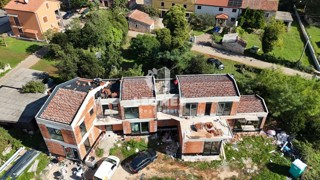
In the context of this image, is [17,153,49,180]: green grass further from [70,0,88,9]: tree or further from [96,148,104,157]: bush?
[70,0,88,9]: tree

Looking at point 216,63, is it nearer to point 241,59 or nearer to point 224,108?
point 241,59

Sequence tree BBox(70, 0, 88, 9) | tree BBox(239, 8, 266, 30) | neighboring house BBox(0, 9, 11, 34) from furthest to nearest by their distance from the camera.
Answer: tree BBox(70, 0, 88, 9) < tree BBox(239, 8, 266, 30) < neighboring house BBox(0, 9, 11, 34)

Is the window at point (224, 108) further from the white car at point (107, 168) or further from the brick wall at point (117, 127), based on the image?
the white car at point (107, 168)

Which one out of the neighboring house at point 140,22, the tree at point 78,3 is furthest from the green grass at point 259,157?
the tree at point 78,3

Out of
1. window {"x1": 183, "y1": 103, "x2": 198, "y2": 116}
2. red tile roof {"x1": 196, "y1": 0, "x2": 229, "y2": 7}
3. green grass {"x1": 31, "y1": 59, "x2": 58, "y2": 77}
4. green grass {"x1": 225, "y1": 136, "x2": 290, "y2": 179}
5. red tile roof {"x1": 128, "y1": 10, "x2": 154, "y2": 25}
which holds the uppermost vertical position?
red tile roof {"x1": 196, "y1": 0, "x2": 229, "y2": 7}

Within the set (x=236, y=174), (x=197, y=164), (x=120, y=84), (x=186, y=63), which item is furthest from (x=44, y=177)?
(x=186, y=63)

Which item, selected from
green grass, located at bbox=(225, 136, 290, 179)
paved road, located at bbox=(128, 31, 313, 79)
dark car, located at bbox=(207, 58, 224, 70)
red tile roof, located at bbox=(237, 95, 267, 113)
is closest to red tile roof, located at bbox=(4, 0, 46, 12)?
paved road, located at bbox=(128, 31, 313, 79)
